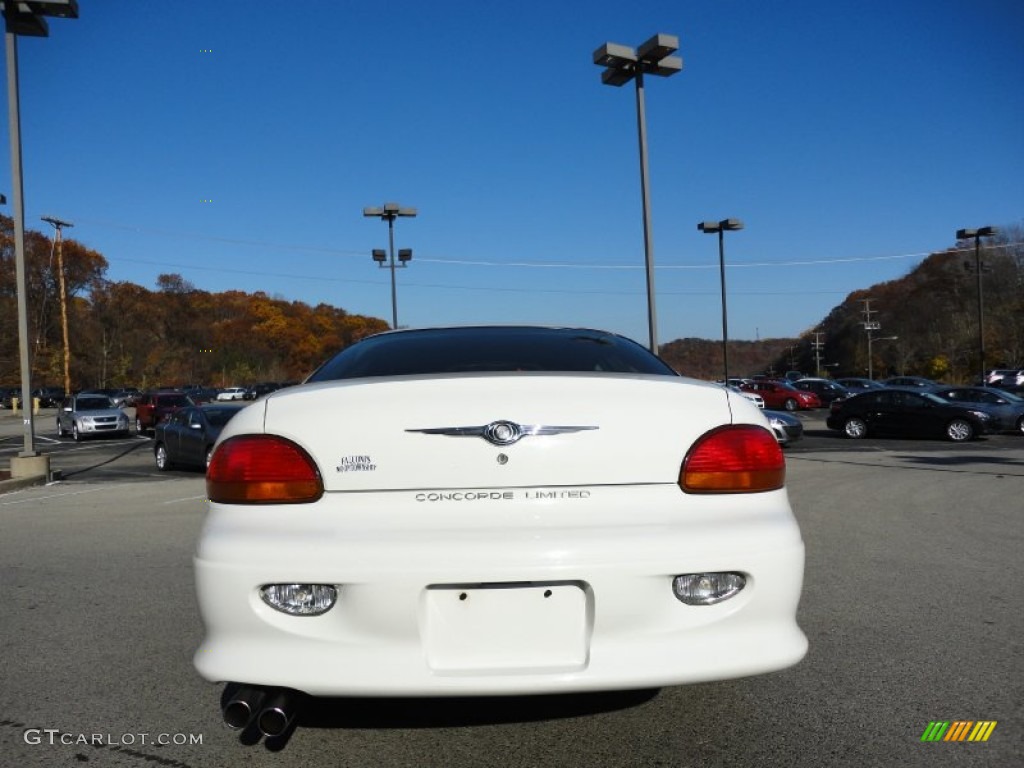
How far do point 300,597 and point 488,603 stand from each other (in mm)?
593

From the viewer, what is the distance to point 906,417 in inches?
786

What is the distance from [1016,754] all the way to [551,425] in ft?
6.54

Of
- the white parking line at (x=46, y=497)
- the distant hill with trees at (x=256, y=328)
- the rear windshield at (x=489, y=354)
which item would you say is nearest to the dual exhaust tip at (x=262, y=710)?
the rear windshield at (x=489, y=354)

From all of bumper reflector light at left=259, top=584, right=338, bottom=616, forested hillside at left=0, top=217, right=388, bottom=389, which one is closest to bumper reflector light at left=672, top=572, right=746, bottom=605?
bumper reflector light at left=259, top=584, right=338, bottom=616

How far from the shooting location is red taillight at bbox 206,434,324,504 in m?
2.59

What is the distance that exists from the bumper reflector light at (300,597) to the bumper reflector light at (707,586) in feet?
3.54

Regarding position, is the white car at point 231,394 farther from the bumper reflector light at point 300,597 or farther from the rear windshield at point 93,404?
the bumper reflector light at point 300,597

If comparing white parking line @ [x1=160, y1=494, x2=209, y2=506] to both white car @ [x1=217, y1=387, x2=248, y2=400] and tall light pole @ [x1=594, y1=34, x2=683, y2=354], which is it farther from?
white car @ [x1=217, y1=387, x2=248, y2=400]

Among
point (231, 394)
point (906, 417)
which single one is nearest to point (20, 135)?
point (906, 417)

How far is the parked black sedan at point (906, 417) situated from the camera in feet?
62.5

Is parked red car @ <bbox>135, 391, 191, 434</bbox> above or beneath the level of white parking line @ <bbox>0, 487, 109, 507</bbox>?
above

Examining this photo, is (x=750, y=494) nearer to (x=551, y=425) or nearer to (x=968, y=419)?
(x=551, y=425)

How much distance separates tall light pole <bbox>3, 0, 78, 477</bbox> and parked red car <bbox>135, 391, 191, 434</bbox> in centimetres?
1495

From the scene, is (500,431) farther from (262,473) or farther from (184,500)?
(184,500)
